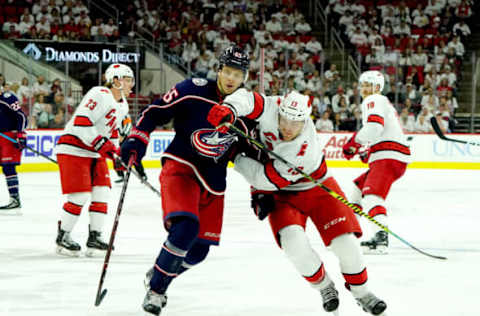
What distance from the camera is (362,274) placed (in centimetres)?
321

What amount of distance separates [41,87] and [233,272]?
7862 millimetres

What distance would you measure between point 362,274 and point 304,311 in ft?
1.53

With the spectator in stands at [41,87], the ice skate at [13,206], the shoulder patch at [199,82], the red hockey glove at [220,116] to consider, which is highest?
the shoulder patch at [199,82]

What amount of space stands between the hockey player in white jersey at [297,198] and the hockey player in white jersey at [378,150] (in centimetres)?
177

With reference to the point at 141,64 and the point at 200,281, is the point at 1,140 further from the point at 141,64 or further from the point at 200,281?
the point at 141,64

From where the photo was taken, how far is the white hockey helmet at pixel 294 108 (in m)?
3.18

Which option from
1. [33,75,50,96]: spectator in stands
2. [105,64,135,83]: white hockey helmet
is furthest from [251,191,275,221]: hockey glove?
[33,75,50,96]: spectator in stands

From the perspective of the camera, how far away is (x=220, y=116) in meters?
3.06

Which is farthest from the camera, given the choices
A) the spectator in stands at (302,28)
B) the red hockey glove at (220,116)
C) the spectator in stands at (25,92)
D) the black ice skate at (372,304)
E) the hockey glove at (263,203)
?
the spectator in stands at (302,28)

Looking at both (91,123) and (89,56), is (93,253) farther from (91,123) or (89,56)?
(89,56)

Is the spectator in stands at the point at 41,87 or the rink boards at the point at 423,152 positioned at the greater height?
the spectator in stands at the point at 41,87

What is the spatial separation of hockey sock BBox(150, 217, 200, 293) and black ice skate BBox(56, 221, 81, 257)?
196 centimetres

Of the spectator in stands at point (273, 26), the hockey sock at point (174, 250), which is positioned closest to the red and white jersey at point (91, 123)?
the hockey sock at point (174, 250)

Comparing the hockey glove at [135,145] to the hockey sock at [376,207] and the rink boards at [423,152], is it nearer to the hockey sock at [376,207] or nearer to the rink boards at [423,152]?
the hockey sock at [376,207]
